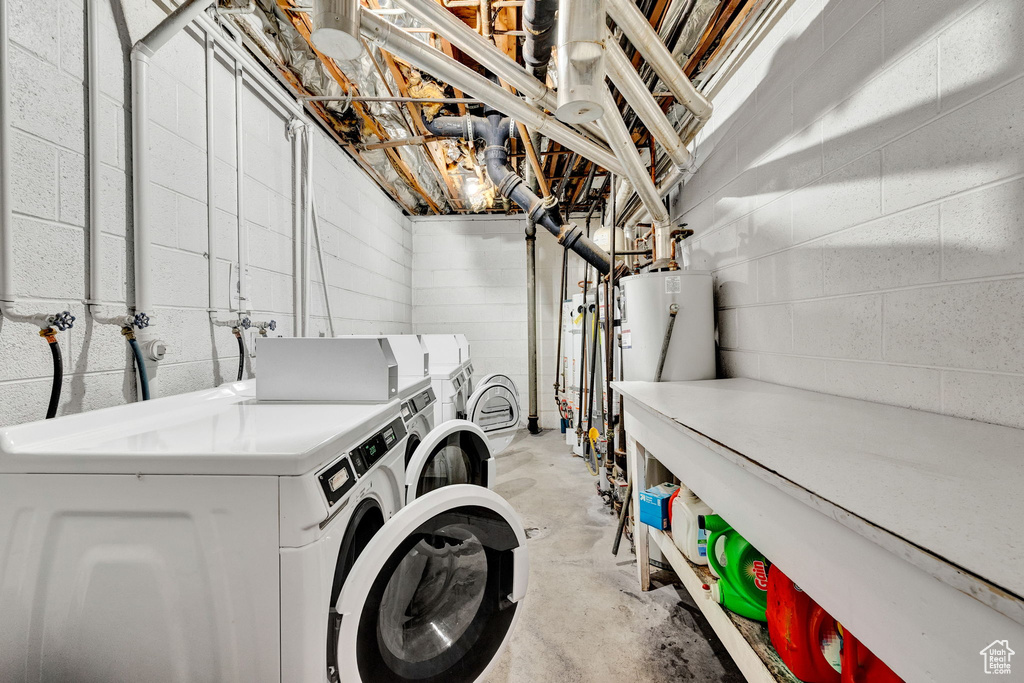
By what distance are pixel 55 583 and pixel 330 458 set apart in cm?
53

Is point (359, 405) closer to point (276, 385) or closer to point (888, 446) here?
point (276, 385)

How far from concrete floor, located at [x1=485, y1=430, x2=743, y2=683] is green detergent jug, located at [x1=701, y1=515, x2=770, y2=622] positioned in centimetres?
39

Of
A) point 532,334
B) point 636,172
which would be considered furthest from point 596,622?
point 532,334

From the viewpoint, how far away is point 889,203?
1073 mm

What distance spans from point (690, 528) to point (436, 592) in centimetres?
84

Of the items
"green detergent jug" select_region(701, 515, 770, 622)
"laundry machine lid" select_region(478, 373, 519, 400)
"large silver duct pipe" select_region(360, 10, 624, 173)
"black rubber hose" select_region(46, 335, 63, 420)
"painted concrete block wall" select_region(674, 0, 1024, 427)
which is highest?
"large silver duct pipe" select_region(360, 10, 624, 173)

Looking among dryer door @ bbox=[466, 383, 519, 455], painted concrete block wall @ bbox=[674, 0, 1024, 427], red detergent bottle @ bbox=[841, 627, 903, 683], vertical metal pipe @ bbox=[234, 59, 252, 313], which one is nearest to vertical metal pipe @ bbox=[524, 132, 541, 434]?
dryer door @ bbox=[466, 383, 519, 455]

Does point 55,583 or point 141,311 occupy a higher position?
point 141,311

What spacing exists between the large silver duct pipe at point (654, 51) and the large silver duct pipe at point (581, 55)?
0.86 ft

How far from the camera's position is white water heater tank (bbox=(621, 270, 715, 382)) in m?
1.76

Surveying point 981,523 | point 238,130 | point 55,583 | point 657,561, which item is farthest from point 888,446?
point 238,130

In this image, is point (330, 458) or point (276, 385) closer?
point (330, 458)

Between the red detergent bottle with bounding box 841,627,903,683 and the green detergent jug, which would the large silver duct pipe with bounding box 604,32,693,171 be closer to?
the green detergent jug

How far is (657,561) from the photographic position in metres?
1.90
